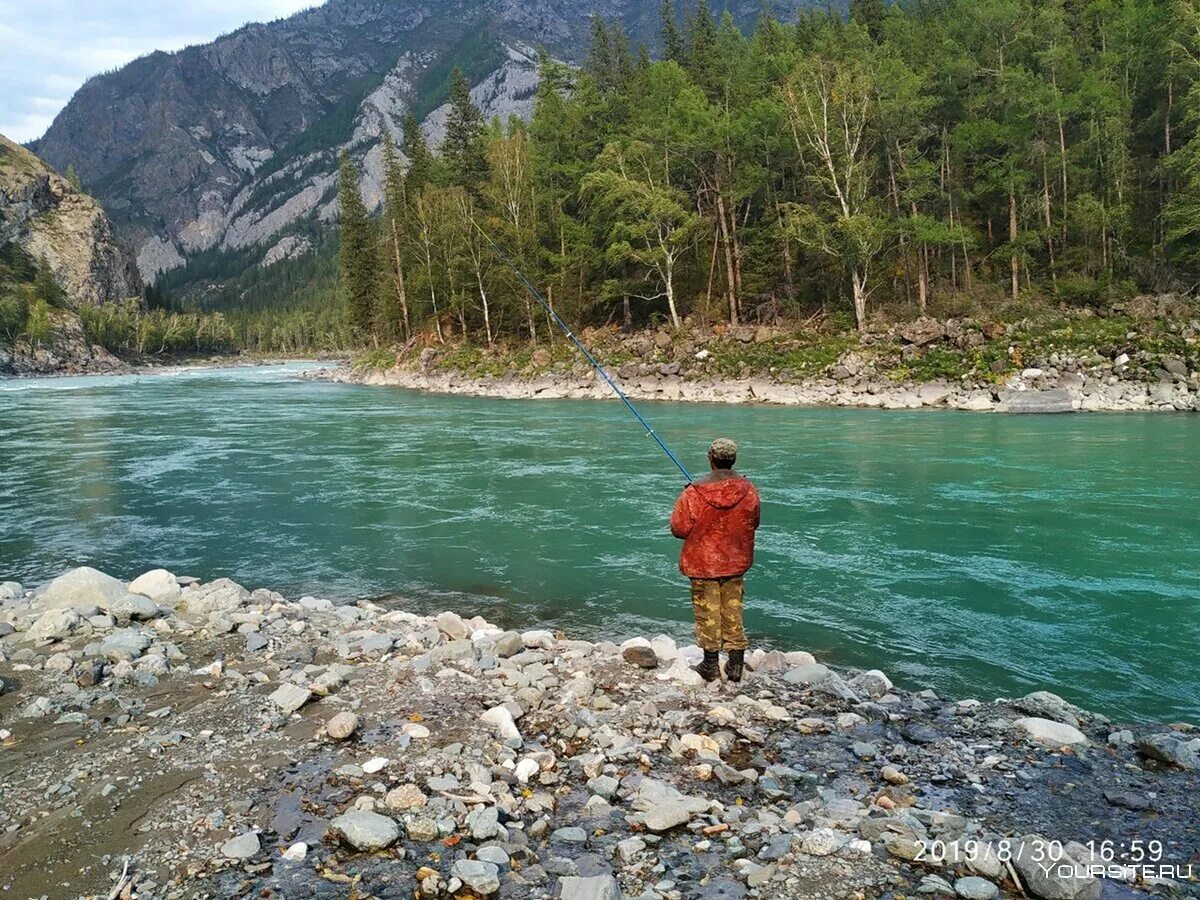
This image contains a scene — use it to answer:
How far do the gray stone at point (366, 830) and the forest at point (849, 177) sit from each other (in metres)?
27.1

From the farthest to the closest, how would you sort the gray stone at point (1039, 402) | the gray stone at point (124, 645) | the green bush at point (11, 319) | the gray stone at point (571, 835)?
the green bush at point (11, 319)
the gray stone at point (1039, 402)
the gray stone at point (124, 645)
the gray stone at point (571, 835)

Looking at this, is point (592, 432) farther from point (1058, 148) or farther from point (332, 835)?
point (1058, 148)

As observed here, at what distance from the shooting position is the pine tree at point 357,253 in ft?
238

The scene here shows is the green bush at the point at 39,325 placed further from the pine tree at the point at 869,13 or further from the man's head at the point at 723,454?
the man's head at the point at 723,454

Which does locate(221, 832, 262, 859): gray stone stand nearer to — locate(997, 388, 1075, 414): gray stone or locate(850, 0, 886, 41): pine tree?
locate(997, 388, 1075, 414): gray stone

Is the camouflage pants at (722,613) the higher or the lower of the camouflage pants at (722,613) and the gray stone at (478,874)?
the higher

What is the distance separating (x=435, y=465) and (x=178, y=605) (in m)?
12.2

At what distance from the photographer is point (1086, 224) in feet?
118

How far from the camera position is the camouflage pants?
6242 mm

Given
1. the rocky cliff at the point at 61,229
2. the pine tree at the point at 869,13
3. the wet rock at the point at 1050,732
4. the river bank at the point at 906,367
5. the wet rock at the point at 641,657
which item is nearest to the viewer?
the wet rock at the point at 1050,732

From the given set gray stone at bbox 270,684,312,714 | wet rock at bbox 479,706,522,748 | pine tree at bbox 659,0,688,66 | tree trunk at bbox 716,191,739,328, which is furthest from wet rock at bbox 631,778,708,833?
pine tree at bbox 659,0,688,66

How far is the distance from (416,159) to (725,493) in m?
69.5

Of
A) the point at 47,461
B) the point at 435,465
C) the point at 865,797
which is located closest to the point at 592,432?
the point at 435,465

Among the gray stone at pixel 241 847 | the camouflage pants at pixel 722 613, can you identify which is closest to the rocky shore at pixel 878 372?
the camouflage pants at pixel 722 613
